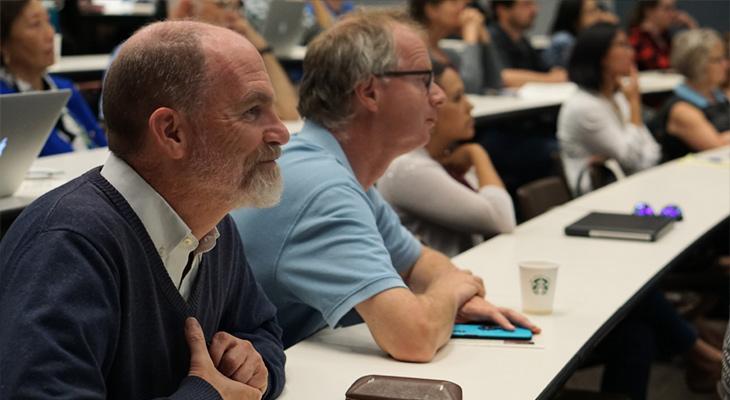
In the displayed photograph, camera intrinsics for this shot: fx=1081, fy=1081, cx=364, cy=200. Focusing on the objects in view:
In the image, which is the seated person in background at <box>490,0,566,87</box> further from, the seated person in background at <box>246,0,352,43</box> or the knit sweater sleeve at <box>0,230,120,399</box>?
the knit sweater sleeve at <box>0,230,120,399</box>

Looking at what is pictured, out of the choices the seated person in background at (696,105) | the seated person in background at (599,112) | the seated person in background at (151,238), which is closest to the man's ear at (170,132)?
the seated person in background at (151,238)

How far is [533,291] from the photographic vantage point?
2.23m

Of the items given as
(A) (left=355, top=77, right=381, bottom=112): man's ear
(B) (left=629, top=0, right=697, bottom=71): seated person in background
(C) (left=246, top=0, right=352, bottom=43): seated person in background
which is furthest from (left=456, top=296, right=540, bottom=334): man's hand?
(B) (left=629, top=0, right=697, bottom=71): seated person in background

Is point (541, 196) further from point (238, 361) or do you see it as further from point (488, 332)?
point (238, 361)

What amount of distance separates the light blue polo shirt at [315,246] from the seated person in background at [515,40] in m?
5.33

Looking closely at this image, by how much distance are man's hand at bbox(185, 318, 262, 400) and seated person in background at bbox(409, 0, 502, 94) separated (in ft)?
12.9

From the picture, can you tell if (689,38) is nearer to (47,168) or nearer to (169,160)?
(47,168)

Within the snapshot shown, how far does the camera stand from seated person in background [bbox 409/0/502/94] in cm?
584

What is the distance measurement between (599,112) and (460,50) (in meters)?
1.39

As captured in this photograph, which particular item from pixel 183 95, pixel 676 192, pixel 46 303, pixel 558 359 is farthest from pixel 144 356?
pixel 676 192

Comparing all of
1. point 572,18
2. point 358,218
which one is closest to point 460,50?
point 572,18

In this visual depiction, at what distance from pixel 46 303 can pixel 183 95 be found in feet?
1.15

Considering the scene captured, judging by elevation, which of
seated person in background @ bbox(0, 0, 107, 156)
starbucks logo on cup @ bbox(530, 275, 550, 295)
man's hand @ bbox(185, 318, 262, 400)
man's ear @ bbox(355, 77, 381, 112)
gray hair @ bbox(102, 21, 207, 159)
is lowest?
seated person in background @ bbox(0, 0, 107, 156)

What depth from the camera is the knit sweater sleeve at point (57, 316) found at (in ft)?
4.11
